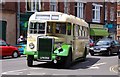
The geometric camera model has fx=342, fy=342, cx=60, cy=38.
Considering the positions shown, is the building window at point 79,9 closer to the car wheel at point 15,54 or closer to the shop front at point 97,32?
the shop front at point 97,32

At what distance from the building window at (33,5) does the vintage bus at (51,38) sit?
20802 millimetres

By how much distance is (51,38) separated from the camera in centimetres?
1681

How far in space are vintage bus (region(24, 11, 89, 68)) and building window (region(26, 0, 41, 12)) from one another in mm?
20802

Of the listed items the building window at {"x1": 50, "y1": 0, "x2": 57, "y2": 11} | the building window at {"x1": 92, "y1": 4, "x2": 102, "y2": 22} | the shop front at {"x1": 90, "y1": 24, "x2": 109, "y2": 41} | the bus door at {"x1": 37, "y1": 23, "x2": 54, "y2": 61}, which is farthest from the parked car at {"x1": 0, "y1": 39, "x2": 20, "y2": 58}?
the building window at {"x1": 92, "y1": 4, "x2": 102, "y2": 22}

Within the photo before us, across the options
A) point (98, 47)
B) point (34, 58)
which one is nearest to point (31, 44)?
point (34, 58)

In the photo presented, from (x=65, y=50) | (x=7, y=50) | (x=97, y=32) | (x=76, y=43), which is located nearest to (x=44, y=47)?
(x=65, y=50)

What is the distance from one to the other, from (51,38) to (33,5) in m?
22.9

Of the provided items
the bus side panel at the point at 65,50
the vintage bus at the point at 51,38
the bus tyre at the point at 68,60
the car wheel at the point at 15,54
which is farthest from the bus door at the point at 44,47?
the car wheel at the point at 15,54

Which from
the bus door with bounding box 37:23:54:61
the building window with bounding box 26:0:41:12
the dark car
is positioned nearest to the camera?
the bus door with bounding box 37:23:54:61

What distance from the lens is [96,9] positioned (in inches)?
2012

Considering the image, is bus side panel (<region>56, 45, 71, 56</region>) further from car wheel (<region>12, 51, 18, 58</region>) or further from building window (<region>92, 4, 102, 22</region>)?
building window (<region>92, 4, 102, 22</region>)

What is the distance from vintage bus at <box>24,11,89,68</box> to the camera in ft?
54.9

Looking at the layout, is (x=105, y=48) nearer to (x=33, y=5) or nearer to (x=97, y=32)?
(x=33, y=5)

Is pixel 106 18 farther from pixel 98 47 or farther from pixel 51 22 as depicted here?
pixel 51 22
